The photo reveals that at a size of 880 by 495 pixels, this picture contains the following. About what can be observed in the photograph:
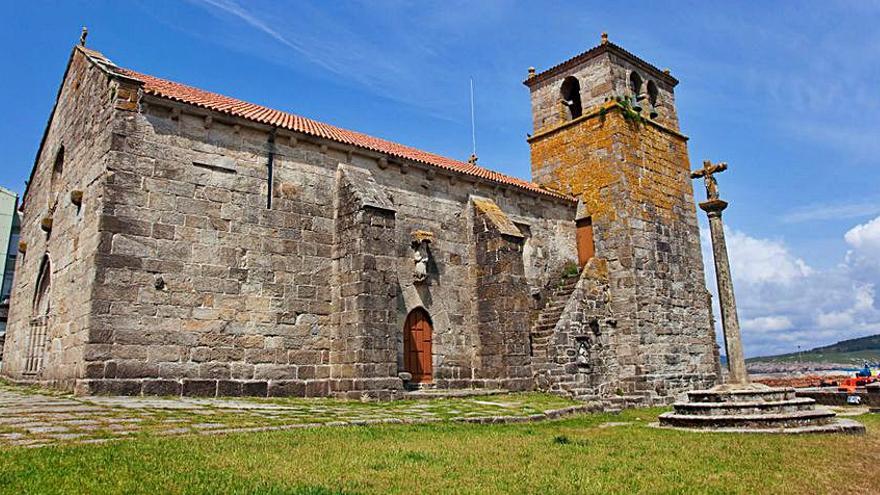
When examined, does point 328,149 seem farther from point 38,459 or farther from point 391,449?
point 38,459

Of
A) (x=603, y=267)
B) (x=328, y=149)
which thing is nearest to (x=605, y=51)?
(x=603, y=267)

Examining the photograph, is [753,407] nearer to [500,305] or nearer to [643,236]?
[500,305]

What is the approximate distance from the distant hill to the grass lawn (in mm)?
112008

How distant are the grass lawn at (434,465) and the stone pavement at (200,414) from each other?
22.8 inches

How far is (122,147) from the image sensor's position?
36.8 feet

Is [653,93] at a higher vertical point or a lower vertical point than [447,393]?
higher

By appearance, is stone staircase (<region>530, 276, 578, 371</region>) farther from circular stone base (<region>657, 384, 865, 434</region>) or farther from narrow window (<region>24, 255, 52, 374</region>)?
narrow window (<region>24, 255, 52, 374</region>)

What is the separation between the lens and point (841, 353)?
113 meters

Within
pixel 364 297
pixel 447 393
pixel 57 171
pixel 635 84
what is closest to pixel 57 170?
pixel 57 171

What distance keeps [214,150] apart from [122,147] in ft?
5.55

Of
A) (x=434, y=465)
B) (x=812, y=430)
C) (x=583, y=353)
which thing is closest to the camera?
(x=434, y=465)

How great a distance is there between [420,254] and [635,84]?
1124 cm

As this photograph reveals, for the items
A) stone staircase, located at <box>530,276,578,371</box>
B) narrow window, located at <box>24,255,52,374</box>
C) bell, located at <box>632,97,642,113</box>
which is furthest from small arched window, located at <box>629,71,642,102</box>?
narrow window, located at <box>24,255,52,374</box>

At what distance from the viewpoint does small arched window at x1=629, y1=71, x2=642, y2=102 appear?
21.0m
